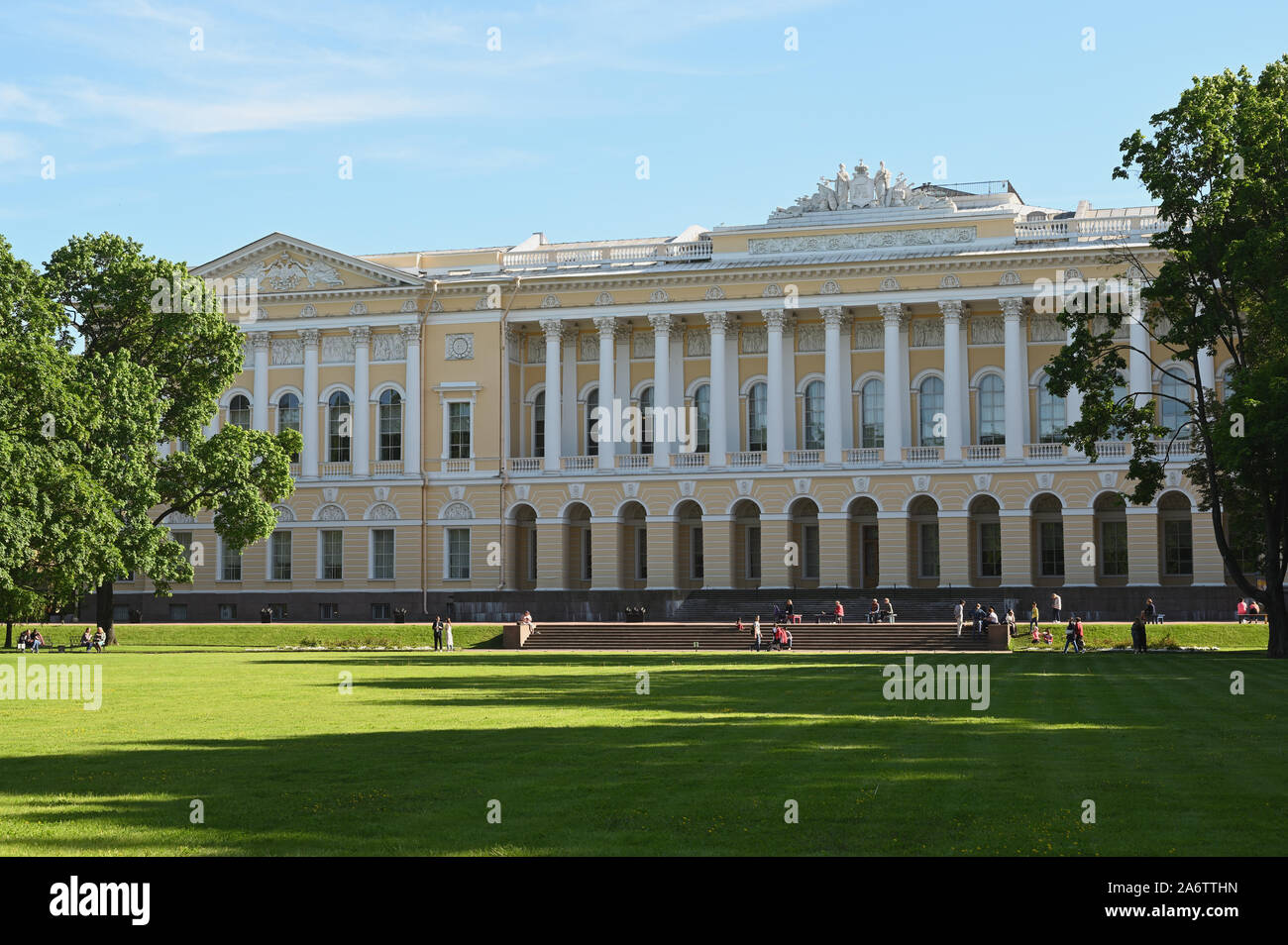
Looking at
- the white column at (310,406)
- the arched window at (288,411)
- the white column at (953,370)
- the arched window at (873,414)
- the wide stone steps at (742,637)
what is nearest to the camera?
the wide stone steps at (742,637)

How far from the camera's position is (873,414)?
77.2 metres

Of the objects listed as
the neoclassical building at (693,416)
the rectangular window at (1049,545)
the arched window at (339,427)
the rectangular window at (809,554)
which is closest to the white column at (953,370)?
the neoclassical building at (693,416)

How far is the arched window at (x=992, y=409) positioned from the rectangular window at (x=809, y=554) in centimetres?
935

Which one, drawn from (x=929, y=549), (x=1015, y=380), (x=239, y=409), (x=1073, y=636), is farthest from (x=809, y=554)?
(x=239, y=409)

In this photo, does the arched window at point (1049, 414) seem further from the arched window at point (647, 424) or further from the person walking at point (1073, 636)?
the person walking at point (1073, 636)

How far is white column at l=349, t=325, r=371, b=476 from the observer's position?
8000cm

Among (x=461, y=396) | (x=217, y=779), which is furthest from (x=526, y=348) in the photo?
(x=217, y=779)

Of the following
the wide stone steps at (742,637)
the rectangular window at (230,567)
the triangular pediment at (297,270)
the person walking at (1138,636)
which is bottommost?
the wide stone steps at (742,637)

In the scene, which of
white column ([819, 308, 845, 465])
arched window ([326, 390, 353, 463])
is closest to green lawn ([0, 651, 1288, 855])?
white column ([819, 308, 845, 465])

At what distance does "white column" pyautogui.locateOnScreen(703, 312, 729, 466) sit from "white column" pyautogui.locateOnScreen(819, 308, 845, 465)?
503 cm

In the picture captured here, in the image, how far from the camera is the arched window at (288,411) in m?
82.2

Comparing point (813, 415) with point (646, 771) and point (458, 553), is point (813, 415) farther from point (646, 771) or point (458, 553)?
point (646, 771)

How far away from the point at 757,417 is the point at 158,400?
1334 inches

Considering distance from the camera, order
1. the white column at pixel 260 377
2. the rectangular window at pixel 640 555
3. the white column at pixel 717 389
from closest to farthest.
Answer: the white column at pixel 717 389 → the rectangular window at pixel 640 555 → the white column at pixel 260 377
